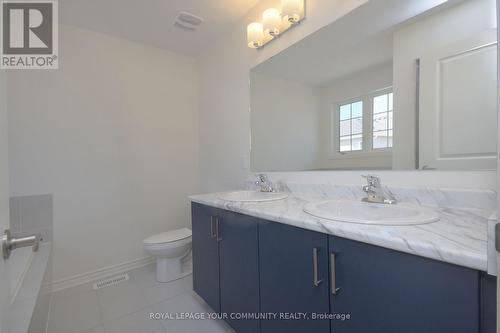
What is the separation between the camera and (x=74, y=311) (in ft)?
5.26

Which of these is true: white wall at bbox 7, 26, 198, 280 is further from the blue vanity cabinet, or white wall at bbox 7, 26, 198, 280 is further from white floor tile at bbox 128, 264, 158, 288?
the blue vanity cabinet

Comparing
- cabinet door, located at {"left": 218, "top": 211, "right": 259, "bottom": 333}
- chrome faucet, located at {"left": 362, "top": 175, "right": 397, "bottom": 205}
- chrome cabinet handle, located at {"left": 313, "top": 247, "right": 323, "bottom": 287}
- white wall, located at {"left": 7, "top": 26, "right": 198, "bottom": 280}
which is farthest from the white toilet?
chrome faucet, located at {"left": 362, "top": 175, "right": 397, "bottom": 205}

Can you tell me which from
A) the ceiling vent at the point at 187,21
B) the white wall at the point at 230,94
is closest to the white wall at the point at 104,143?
the white wall at the point at 230,94

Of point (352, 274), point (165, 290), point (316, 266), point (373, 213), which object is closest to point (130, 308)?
point (165, 290)

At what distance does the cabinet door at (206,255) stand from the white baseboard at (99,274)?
0.97 metres

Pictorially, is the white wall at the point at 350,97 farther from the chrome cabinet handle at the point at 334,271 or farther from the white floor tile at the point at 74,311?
the white floor tile at the point at 74,311

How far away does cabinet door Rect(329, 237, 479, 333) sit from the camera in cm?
52

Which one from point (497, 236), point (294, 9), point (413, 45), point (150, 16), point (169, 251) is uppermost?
point (150, 16)

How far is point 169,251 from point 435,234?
1.82m

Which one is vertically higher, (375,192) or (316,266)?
(375,192)

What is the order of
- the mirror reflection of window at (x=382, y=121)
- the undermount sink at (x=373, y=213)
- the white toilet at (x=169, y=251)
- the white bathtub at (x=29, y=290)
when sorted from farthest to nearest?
the white toilet at (x=169, y=251), the mirror reflection of window at (x=382, y=121), the white bathtub at (x=29, y=290), the undermount sink at (x=373, y=213)

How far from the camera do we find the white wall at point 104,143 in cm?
183

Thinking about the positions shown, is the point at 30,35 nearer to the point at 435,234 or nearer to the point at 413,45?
the point at 413,45

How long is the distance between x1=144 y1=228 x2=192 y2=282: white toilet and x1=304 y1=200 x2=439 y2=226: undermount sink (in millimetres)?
1341
